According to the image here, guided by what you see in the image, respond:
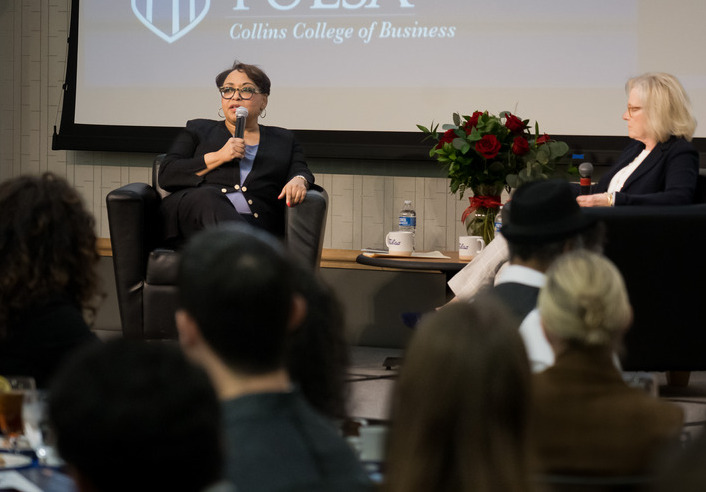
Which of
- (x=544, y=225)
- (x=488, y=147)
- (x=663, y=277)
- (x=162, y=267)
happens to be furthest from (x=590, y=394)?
(x=162, y=267)

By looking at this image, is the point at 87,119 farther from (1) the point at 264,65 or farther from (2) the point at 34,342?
(2) the point at 34,342

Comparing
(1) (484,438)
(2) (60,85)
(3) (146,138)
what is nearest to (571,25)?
(3) (146,138)

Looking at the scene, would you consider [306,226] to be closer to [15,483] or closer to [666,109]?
[666,109]

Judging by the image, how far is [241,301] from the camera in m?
1.13

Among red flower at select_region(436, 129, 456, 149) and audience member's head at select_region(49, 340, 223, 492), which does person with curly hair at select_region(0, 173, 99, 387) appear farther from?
red flower at select_region(436, 129, 456, 149)

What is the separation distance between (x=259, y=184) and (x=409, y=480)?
3.60 m

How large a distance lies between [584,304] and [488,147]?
8.65ft

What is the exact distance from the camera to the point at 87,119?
18.2 feet

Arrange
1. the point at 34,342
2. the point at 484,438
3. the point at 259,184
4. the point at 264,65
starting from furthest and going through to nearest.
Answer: the point at 264,65, the point at 259,184, the point at 34,342, the point at 484,438

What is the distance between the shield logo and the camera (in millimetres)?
→ 5410

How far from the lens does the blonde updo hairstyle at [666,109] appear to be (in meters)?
4.00

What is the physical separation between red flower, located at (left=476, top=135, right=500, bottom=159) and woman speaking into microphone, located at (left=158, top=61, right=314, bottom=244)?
2.44 ft

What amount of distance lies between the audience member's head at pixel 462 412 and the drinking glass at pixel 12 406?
2.10ft

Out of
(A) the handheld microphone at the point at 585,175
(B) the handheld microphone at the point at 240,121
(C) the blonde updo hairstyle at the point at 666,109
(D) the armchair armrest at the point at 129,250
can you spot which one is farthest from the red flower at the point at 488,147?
(D) the armchair armrest at the point at 129,250
